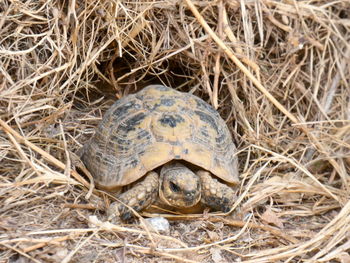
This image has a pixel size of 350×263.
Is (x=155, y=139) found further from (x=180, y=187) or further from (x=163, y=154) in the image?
(x=180, y=187)

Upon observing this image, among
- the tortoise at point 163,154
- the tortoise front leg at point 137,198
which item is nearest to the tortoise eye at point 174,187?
the tortoise at point 163,154

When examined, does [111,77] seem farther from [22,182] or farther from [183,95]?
[22,182]

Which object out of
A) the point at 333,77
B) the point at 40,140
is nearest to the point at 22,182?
the point at 40,140

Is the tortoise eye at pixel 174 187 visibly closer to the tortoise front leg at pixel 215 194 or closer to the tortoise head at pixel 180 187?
the tortoise head at pixel 180 187

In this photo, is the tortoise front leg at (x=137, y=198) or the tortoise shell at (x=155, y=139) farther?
the tortoise shell at (x=155, y=139)

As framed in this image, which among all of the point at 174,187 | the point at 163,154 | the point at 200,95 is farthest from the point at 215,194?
the point at 200,95

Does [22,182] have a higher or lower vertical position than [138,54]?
lower
